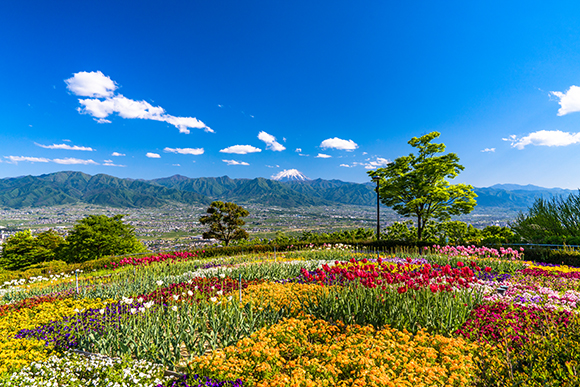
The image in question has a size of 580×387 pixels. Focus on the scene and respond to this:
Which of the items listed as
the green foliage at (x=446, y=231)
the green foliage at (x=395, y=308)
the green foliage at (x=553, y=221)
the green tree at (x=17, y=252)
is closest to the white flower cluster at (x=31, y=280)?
the green foliage at (x=395, y=308)

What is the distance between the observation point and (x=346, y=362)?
325 cm

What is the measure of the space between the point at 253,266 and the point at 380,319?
6075 mm

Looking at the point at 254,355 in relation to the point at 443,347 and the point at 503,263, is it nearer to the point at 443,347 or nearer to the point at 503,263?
the point at 443,347

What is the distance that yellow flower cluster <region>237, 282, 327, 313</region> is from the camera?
5715mm

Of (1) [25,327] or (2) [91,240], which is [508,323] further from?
(2) [91,240]

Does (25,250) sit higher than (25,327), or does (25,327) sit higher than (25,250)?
(25,327)

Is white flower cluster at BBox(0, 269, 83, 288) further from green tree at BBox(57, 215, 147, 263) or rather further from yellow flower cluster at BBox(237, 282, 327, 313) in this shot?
yellow flower cluster at BBox(237, 282, 327, 313)

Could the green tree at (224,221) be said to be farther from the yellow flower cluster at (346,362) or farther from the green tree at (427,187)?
the yellow flower cluster at (346,362)

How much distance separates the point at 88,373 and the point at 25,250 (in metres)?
→ 29.8

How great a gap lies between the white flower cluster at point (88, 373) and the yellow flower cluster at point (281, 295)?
85.9 inches

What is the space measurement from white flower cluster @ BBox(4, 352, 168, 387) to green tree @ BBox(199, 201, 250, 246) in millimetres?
25184

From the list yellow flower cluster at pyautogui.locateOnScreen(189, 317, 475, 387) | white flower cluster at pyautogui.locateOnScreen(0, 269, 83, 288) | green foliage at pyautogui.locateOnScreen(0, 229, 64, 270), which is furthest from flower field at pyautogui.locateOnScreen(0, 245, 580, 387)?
green foliage at pyautogui.locateOnScreen(0, 229, 64, 270)

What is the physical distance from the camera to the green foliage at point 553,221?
1504cm

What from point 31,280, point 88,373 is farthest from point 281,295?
point 31,280
